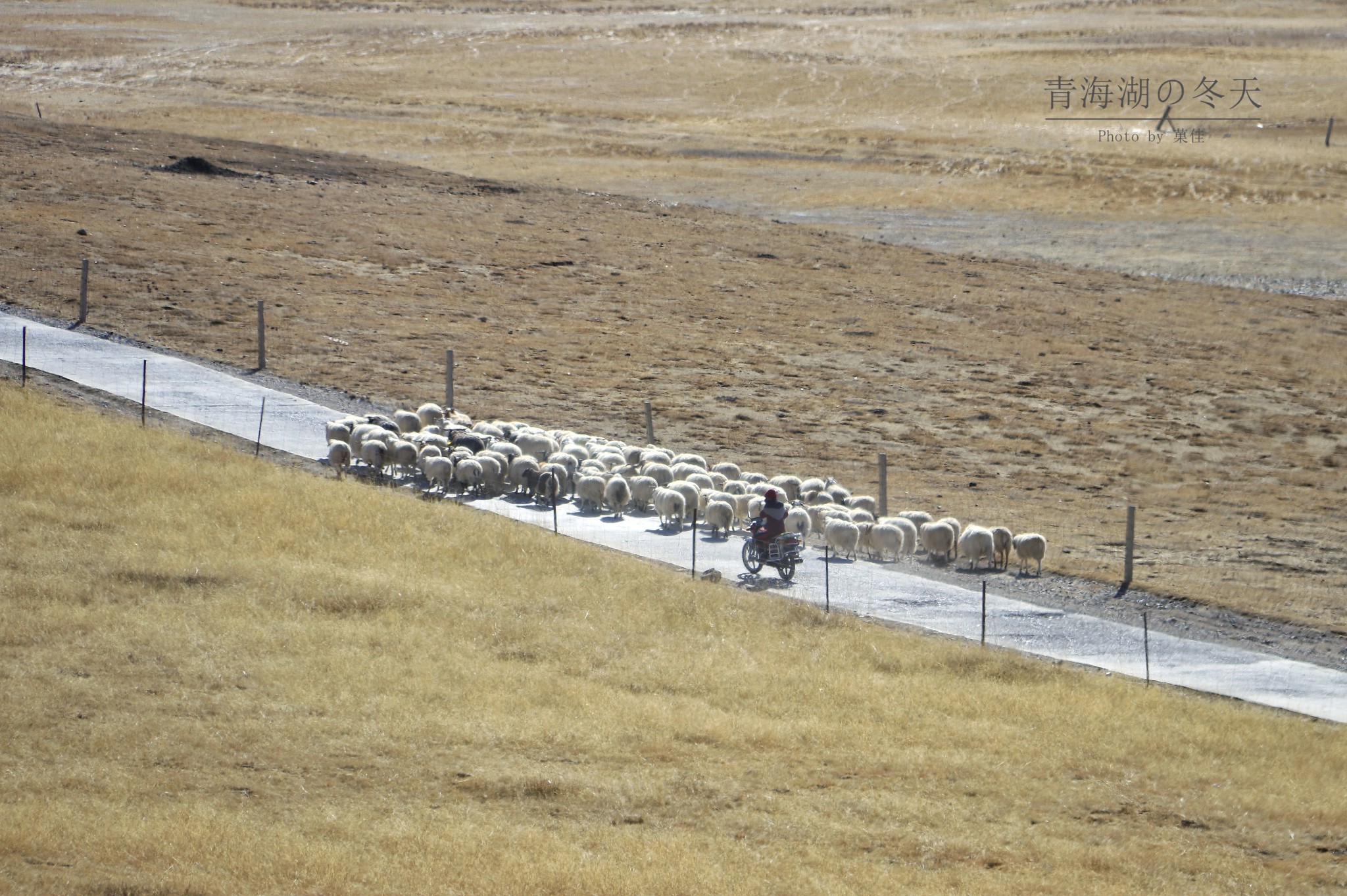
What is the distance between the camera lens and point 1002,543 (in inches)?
835

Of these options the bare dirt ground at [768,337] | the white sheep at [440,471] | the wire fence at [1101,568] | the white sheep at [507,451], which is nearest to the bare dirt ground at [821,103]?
Result: the bare dirt ground at [768,337]

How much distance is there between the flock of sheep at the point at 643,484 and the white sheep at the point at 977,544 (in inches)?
0.5

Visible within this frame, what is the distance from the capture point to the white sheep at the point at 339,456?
23344 millimetres

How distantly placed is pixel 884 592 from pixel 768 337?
1816 cm

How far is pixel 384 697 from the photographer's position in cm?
1433

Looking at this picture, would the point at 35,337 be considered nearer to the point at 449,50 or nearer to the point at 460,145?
the point at 460,145

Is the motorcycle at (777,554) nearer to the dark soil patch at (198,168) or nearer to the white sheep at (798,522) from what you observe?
the white sheep at (798,522)

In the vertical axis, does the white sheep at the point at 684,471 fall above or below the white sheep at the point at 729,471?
above

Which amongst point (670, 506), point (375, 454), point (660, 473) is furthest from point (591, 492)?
point (375, 454)

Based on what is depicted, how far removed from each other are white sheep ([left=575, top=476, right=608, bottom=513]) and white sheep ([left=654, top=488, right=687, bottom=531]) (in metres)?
0.94

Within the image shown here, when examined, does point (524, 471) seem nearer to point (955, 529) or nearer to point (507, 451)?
point (507, 451)

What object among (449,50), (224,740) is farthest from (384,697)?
(449,50)

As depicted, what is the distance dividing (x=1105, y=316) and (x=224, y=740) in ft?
104

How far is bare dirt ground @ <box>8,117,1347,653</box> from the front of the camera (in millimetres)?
26000
